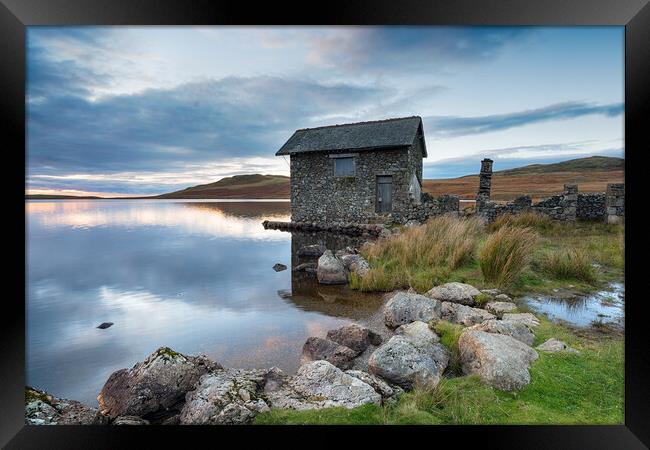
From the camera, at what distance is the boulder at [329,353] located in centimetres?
337

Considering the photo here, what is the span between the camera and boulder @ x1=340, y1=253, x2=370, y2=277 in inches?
263

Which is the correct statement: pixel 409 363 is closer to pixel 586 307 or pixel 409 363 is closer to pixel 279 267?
pixel 586 307

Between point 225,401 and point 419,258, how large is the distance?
16.6 ft

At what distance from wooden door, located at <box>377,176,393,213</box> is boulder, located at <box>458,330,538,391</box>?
34.5 ft

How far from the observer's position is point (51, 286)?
277 inches

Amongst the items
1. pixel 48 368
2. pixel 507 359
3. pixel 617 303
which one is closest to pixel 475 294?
pixel 617 303

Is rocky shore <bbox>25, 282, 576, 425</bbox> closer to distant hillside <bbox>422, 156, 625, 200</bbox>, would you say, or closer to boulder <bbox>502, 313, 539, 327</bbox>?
boulder <bbox>502, 313, 539, 327</bbox>

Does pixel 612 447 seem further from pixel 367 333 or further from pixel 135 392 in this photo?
pixel 135 392

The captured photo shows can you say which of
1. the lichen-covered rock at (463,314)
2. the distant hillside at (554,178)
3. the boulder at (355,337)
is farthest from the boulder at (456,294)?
the distant hillside at (554,178)

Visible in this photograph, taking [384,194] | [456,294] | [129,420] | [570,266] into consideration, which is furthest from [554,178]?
[129,420]

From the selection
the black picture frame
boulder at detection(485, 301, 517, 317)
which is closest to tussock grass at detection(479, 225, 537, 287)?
boulder at detection(485, 301, 517, 317)

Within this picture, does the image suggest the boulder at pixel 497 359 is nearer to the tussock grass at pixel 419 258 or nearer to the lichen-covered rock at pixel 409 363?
the lichen-covered rock at pixel 409 363

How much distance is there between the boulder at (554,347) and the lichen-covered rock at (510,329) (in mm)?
216

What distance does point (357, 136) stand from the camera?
14.0 metres
